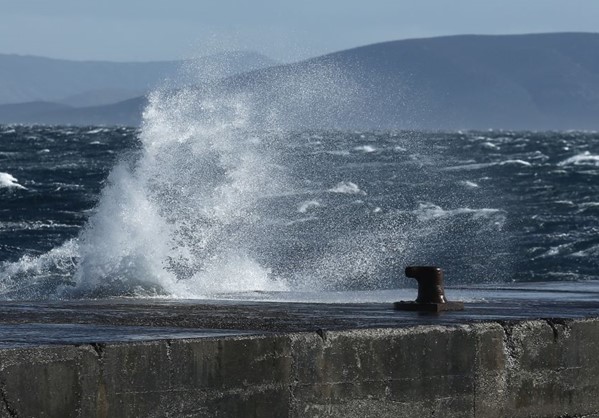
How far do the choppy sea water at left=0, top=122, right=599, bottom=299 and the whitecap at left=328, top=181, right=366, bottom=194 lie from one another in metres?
0.04

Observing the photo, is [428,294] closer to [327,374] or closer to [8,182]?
[327,374]

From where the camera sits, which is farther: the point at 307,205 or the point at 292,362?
the point at 307,205

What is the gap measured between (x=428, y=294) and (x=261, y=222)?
15.6 m

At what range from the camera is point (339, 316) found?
24.2 ft

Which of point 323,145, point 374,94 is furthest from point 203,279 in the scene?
point 374,94

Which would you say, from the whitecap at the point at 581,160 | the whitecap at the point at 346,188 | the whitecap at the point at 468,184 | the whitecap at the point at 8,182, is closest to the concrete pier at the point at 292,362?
the whitecap at the point at 346,188

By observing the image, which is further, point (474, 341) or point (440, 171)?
point (440, 171)

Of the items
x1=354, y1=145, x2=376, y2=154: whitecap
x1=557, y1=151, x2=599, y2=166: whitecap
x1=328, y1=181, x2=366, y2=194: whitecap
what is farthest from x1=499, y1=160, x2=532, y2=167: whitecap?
x1=328, y1=181, x2=366, y2=194: whitecap

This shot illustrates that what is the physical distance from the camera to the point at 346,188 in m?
31.8

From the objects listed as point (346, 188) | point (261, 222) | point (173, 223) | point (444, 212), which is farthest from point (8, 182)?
point (173, 223)

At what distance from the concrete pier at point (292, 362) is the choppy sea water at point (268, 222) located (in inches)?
111

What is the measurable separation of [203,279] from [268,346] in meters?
6.00

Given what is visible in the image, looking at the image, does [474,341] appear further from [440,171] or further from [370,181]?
[440,171]

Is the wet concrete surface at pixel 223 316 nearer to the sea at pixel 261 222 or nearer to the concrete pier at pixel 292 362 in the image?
the concrete pier at pixel 292 362
